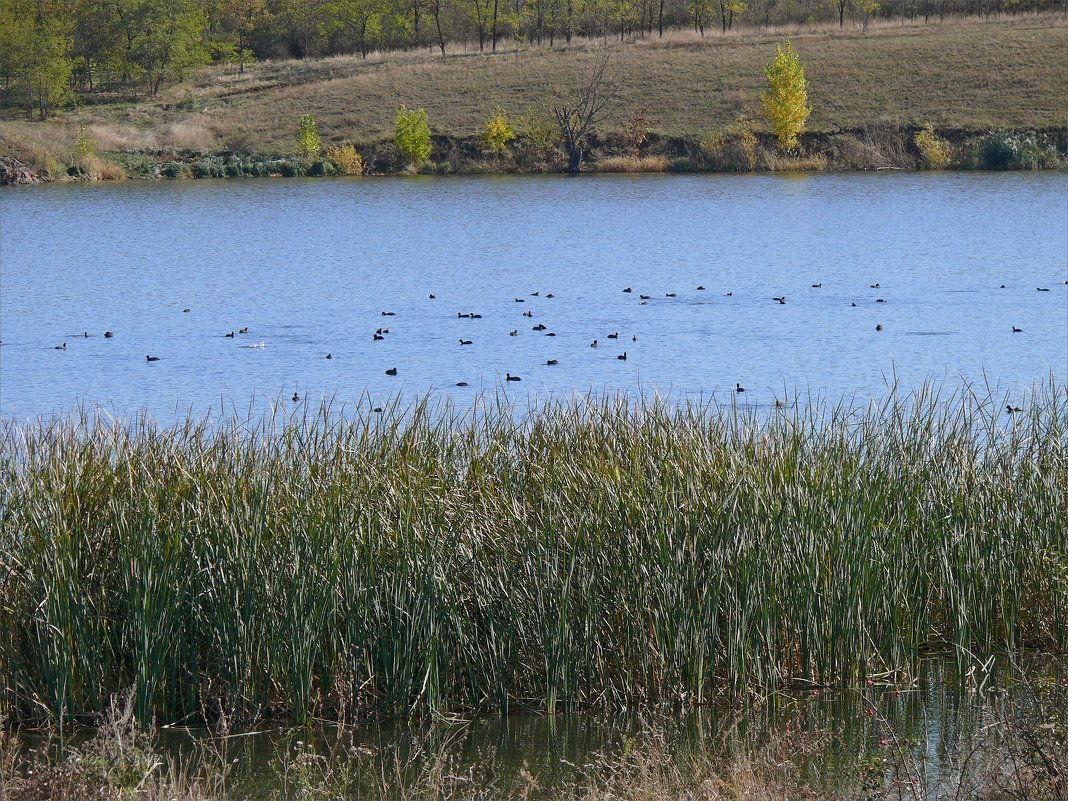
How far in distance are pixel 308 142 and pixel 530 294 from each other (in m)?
33.8

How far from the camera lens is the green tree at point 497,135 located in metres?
53.4

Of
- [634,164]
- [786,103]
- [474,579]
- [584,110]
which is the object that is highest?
[786,103]

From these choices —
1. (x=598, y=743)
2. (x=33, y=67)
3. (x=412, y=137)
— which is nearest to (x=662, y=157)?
(x=412, y=137)

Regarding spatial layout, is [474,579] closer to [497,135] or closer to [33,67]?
[497,135]

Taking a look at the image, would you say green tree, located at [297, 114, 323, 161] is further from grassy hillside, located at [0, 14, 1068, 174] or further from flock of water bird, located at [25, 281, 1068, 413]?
flock of water bird, located at [25, 281, 1068, 413]

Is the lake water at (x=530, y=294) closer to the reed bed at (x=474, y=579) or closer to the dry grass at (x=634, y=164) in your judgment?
the reed bed at (x=474, y=579)

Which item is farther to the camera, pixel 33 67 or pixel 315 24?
pixel 315 24

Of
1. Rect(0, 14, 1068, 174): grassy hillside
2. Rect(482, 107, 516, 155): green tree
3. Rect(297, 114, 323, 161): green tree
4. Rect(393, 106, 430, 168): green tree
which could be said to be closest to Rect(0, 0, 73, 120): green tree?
Rect(0, 14, 1068, 174): grassy hillside

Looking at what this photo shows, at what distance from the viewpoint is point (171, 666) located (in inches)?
237

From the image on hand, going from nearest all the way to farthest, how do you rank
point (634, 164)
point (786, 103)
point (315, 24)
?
point (634, 164)
point (786, 103)
point (315, 24)

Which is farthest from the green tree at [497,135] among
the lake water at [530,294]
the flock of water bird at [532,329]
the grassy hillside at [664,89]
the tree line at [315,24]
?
the flock of water bird at [532,329]

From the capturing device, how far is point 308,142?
53.2 m

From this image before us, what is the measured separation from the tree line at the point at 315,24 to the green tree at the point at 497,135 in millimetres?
18619

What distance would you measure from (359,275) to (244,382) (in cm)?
999
